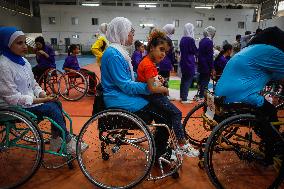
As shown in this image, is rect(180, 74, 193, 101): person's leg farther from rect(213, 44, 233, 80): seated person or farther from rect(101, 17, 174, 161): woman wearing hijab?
rect(101, 17, 174, 161): woman wearing hijab

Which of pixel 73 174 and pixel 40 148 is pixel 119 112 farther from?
pixel 73 174

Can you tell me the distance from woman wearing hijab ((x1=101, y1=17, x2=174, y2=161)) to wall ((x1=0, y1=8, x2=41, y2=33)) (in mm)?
16149

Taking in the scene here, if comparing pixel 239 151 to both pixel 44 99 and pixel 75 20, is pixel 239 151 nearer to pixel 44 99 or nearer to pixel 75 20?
pixel 44 99

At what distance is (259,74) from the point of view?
1.85m

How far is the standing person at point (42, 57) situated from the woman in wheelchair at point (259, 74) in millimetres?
3795

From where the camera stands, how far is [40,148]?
72.6 inches

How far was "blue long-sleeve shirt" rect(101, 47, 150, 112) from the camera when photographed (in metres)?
1.88

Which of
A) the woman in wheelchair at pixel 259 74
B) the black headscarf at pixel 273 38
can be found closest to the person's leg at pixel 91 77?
the woman in wheelchair at pixel 259 74

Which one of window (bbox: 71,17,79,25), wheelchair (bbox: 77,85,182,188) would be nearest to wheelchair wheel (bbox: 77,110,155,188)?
wheelchair (bbox: 77,85,182,188)

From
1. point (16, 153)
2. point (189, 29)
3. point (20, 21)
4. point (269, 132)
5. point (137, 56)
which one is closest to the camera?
point (269, 132)

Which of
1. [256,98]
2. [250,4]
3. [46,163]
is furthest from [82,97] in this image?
[250,4]

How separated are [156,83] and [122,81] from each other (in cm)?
26

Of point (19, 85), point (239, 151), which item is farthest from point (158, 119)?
point (19, 85)

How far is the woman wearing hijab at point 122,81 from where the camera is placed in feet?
6.20
